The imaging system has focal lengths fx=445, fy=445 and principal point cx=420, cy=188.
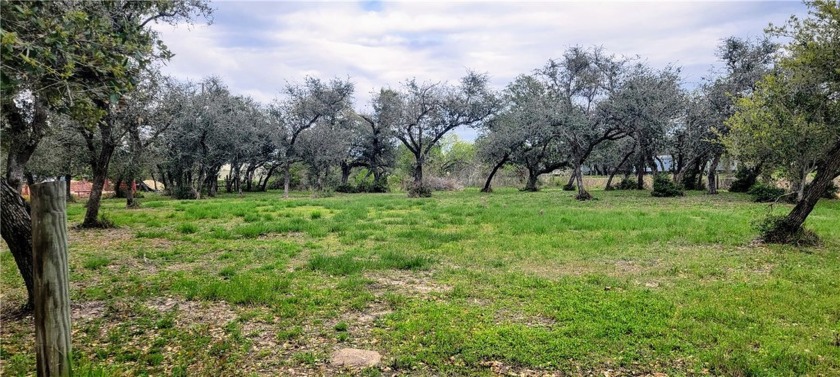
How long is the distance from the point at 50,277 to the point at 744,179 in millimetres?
34407

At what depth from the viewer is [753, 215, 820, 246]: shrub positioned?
919 centimetres

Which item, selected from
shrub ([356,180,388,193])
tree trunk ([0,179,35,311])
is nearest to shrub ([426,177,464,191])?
shrub ([356,180,388,193])

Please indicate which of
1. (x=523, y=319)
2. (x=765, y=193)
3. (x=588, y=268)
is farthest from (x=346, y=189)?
(x=523, y=319)

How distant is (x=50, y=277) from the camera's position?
298 centimetres

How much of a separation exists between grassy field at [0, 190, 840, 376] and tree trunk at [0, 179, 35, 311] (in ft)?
2.59

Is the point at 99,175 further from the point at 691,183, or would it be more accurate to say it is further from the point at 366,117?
the point at 691,183

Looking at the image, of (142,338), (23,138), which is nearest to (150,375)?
(142,338)

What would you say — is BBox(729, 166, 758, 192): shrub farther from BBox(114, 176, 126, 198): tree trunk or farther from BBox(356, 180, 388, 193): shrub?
BBox(114, 176, 126, 198): tree trunk

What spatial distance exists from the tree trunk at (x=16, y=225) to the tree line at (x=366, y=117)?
0.05ft

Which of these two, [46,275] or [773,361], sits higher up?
[46,275]

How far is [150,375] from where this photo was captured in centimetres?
381

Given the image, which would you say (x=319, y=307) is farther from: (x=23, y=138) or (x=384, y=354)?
(x=23, y=138)

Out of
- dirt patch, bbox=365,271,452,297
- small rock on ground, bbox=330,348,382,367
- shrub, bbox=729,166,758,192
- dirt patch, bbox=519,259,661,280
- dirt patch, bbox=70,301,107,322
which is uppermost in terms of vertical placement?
shrub, bbox=729,166,758,192

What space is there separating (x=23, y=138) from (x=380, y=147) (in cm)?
3291
